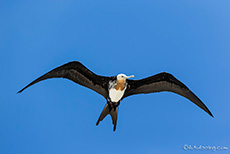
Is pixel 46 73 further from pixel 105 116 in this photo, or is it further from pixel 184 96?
pixel 184 96

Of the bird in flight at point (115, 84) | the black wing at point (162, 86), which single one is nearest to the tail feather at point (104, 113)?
the bird in flight at point (115, 84)

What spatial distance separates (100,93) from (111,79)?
1.38 ft

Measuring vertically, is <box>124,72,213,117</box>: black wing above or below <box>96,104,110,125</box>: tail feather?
above

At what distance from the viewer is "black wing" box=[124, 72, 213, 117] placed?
21.9 feet

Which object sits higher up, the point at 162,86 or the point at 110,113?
the point at 162,86

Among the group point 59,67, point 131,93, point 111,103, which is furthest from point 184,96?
point 59,67

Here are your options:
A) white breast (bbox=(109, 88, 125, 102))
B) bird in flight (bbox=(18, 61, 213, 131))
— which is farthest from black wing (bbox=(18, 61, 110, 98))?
white breast (bbox=(109, 88, 125, 102))

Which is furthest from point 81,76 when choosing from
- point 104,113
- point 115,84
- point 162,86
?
point 162,86

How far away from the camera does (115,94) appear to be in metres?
6.39

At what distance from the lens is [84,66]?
251 inches

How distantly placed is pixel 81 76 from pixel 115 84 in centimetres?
77

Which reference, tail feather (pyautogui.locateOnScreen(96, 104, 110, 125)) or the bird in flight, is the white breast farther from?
tail feather (pyautogui.locateOnScreen(96, 104, 110, 125))

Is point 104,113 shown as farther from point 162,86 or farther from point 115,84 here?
point 162,86

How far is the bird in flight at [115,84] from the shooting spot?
6.34 metres
